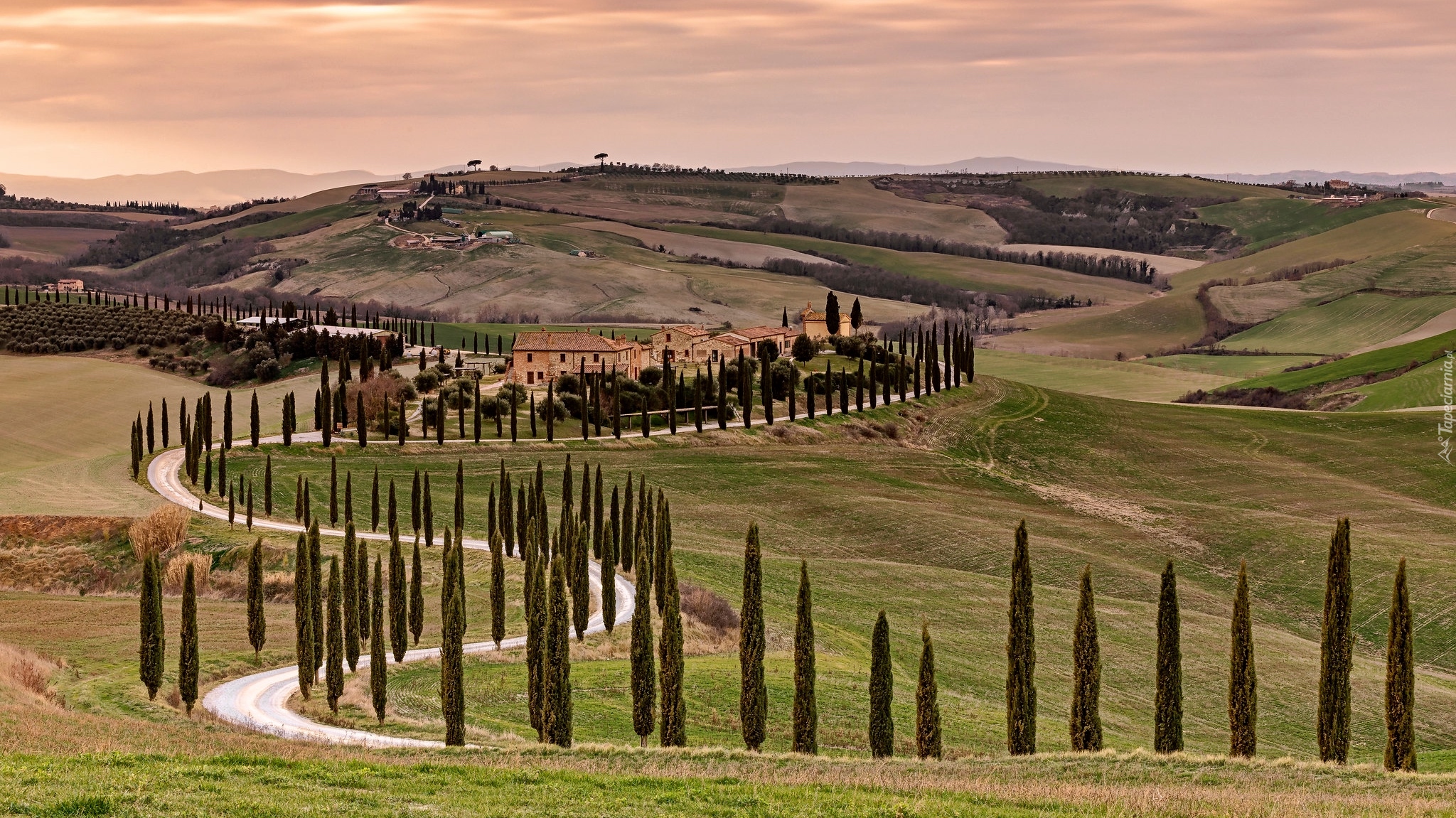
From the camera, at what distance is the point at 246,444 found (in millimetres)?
106875

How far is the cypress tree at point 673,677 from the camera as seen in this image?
44156mm

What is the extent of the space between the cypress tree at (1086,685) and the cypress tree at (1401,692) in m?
7.69

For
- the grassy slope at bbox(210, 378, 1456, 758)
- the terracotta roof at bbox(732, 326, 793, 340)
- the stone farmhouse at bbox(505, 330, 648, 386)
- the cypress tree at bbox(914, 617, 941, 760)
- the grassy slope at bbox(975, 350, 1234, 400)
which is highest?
the terracotta roof at bbox(732, 326, 793, 340)

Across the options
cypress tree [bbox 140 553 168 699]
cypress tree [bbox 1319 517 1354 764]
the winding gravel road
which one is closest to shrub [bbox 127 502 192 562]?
the winding gravel road

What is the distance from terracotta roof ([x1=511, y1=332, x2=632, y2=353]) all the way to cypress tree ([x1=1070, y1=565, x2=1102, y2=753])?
9387cm

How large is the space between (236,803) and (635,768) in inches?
400

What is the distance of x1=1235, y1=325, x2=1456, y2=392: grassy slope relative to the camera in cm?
15875

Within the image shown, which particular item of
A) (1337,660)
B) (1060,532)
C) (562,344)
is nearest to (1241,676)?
(1337,660)

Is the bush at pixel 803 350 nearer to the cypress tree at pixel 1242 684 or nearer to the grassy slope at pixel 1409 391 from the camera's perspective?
the grassy slope at pixel 1409 391

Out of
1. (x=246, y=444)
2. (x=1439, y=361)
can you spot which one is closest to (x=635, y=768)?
(x=246, y=444)

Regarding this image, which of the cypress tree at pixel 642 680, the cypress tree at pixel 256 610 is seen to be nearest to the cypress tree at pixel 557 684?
the cypress tree at pixel 642 680

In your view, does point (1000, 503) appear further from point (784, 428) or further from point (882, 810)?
point (882, 810)

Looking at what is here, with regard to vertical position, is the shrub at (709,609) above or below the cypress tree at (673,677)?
below

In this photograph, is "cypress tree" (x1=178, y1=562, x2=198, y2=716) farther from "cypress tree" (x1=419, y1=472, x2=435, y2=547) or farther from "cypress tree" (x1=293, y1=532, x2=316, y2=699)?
"cypress tree" (x1=419, y1=472, x2=435, y2=547)
